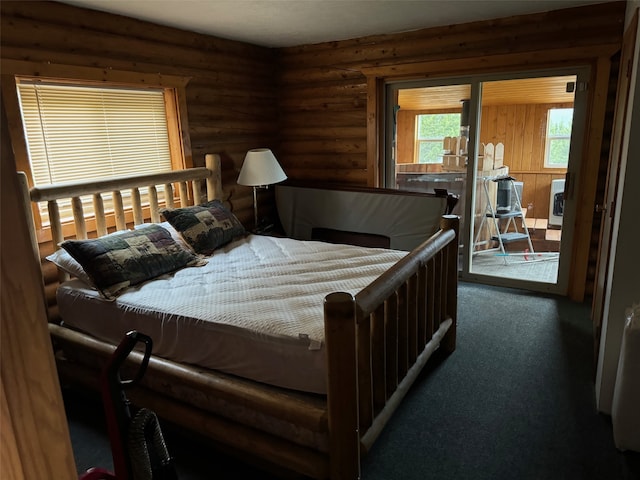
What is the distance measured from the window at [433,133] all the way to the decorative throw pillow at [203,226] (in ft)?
6.89

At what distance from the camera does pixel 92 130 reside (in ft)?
10.3

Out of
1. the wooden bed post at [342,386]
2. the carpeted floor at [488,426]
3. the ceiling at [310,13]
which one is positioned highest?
the ceiling at [310,13]

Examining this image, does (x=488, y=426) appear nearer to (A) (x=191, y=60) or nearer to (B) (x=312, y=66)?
(A) (x=191, y=60)

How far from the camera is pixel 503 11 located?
11.3ft

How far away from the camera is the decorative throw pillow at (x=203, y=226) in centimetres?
322

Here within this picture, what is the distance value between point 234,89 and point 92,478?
3.60 metres

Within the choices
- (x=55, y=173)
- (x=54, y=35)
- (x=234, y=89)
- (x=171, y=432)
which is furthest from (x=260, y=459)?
(x=234, y=89)

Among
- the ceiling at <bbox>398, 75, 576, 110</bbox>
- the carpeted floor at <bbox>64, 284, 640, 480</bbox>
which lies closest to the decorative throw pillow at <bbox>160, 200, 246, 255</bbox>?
the carpeted floor at <bbox>64, 284, 640, 480</bbox>

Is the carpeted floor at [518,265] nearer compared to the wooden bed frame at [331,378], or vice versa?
the wooden bed frame at [331,378]

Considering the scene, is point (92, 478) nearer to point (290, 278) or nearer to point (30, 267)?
point (30, 267)

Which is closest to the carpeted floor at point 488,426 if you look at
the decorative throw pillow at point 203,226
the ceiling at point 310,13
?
the decorative throw pillow at point 203,226

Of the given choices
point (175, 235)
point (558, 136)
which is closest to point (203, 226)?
point (175, 235)

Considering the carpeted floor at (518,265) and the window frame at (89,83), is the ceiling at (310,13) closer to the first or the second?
the window frame at (89,83)

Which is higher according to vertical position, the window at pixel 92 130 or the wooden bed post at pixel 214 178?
the window at pixel 92 130
